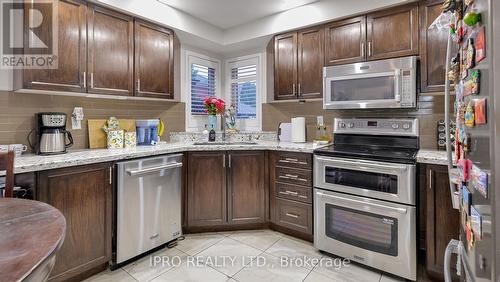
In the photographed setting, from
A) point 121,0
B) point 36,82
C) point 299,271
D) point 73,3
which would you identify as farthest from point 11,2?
point 299,271

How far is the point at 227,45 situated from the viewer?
3.52 metres

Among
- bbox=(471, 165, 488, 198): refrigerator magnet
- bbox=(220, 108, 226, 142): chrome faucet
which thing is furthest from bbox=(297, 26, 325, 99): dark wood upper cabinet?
bbox=(471, 165, 488, 198): refrigerator magnet

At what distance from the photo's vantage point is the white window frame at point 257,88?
11.8ft

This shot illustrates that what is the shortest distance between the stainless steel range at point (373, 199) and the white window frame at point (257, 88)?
145cm

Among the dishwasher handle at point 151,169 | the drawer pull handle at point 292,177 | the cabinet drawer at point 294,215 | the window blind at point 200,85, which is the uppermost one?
the window blind at point 200,85

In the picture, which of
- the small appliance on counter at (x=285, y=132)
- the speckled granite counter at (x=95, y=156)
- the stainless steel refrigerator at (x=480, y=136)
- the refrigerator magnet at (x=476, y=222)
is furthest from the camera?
the small appliance on counter at (x=285, y=132)

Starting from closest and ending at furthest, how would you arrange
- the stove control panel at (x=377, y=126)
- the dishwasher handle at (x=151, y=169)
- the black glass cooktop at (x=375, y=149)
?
the black glass cooktop at (x=375, y=149)
the dishwasher handle at (x=151, y=169)
the stove control panel at (x=377, y=126)

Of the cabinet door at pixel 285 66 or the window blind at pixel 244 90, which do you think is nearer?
the cabinet door at pixel 285 66

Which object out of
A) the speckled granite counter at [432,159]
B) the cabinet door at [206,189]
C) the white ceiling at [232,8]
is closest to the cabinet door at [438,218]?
the speckled granite counter at [432,159]

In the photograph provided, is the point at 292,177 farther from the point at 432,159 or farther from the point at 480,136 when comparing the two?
the point at 480,136

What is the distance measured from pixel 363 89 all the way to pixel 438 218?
4.09 feet

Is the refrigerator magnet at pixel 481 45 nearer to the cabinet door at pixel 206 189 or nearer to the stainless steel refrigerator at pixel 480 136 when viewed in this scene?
the stainless steel refrigerator at pixel 480 136

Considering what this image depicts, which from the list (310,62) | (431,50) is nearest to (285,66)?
(310,62)

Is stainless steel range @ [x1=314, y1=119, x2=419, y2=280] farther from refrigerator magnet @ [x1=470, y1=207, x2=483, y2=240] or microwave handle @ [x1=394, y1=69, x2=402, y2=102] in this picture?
refrigerator magnet @ [x1=470, y1=207, x2=483, y2=240]
